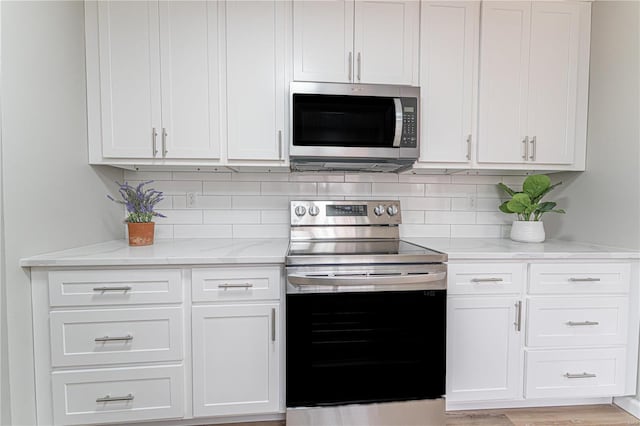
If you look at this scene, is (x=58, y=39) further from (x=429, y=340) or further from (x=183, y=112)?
(x=429, y=340)

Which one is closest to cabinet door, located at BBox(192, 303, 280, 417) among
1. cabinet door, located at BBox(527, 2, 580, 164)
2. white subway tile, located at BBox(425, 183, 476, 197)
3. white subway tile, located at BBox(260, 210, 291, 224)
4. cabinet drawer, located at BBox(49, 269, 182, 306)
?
cabinet drawer, located at BBox(49, 269, 182, 306)

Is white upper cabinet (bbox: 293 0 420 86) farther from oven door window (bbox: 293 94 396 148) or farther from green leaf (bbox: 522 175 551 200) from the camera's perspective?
green leaf (bbox: 522 175 551 200)

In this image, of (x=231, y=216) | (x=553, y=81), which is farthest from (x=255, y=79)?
(x=553, y=81)

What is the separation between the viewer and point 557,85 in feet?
6.29

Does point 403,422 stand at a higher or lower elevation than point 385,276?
lower

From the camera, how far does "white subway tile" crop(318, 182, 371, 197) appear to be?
215 cm

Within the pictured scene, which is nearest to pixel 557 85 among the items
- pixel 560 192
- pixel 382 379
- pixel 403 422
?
pixel 560 192

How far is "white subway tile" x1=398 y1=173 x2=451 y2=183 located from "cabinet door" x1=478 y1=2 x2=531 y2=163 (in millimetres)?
350

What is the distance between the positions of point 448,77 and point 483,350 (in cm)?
152

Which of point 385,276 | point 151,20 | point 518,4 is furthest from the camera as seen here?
point 518,4

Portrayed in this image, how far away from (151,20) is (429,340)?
2202mm

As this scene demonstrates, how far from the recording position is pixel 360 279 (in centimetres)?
148

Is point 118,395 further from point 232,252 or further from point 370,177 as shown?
point 370,177

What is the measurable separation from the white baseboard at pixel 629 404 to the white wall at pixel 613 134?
0.83 m
